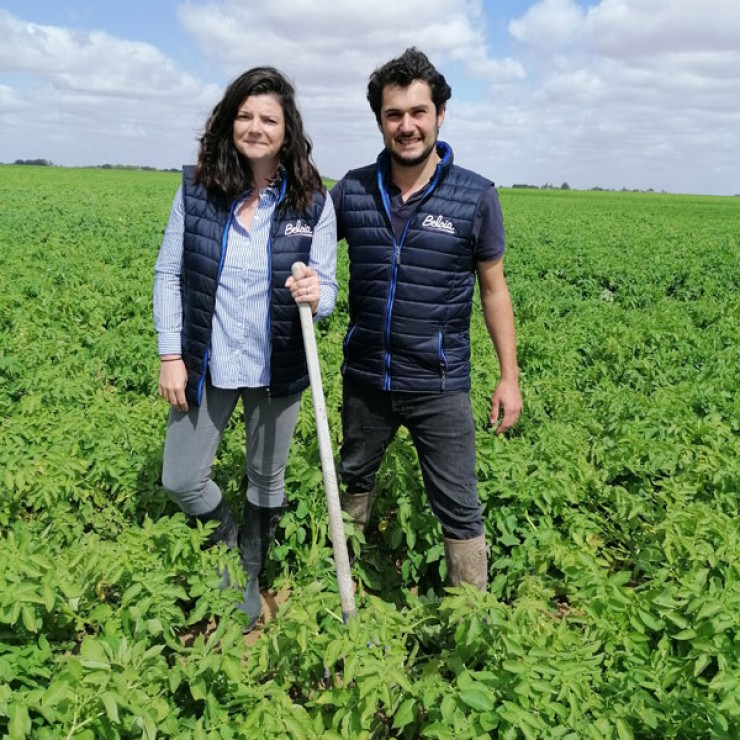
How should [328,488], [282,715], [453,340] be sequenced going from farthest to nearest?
[453,340] → [328,488] → [282,715]

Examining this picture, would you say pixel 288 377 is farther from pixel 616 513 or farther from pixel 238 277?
pixel 616 513

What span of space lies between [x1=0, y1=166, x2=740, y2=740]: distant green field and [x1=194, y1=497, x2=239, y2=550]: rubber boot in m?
0.23

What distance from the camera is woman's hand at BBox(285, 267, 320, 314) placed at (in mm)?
2568

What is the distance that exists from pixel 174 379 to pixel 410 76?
1493 mm

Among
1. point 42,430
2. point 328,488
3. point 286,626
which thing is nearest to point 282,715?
point 286,626

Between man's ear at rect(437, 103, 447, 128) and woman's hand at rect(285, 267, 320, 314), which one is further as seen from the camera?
man's ear at rect(437, 103, 447, 128)

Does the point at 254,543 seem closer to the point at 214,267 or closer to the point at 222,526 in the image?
the point at 222,526

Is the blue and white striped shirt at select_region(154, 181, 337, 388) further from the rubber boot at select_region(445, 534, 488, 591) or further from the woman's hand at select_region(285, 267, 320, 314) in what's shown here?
the rubber boot at select_region(445, 534, 488, 591)

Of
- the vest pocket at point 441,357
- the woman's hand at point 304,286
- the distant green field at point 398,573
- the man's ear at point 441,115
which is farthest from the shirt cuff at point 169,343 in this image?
the man's ear at point 441,115

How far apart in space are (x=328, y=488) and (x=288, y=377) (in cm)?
57

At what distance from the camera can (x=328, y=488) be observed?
255 centimetres

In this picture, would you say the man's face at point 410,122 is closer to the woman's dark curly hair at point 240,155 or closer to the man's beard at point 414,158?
the man's beard at point 414,158

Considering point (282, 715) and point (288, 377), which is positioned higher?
point (288, 377)

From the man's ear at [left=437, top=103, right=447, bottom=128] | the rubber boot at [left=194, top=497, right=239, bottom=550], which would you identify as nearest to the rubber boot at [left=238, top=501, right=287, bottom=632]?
the rubber boot at [left=194, top=497, right=239, bottom=550]
